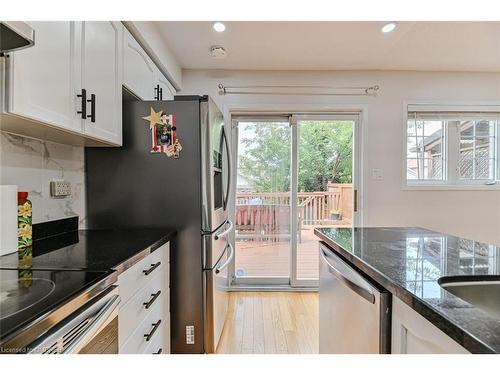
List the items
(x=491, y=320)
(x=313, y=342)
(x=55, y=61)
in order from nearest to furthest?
1. (x=491, y=320)
2. (x=55, y=61)
3. (x=313, y=342)

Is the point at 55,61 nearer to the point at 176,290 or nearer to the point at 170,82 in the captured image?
the point at 176,290

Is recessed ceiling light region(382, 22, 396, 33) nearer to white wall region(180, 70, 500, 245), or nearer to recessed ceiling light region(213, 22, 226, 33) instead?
white wall region(180, 70, 500, 245)

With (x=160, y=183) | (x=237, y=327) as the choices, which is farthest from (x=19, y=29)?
(x=237, y=327)

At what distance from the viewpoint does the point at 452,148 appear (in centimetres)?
314

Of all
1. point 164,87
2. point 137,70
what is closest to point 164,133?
point 137,70

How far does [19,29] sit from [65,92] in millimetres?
452

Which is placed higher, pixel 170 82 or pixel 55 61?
pixel 170 82

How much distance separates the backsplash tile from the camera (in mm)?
1306

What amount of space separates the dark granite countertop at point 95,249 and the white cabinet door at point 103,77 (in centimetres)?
54

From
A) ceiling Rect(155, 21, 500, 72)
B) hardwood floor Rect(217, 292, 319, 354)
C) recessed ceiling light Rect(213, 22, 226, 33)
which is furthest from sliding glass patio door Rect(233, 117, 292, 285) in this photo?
recessed ceiling light Rect(213, 22, 226, 33)

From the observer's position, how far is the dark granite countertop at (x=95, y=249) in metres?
1.05

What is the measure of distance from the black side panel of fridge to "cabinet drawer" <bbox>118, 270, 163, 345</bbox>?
282 mm

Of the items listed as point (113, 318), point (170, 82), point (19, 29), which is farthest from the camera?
point (170, 82)

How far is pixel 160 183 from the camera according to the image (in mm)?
1842
